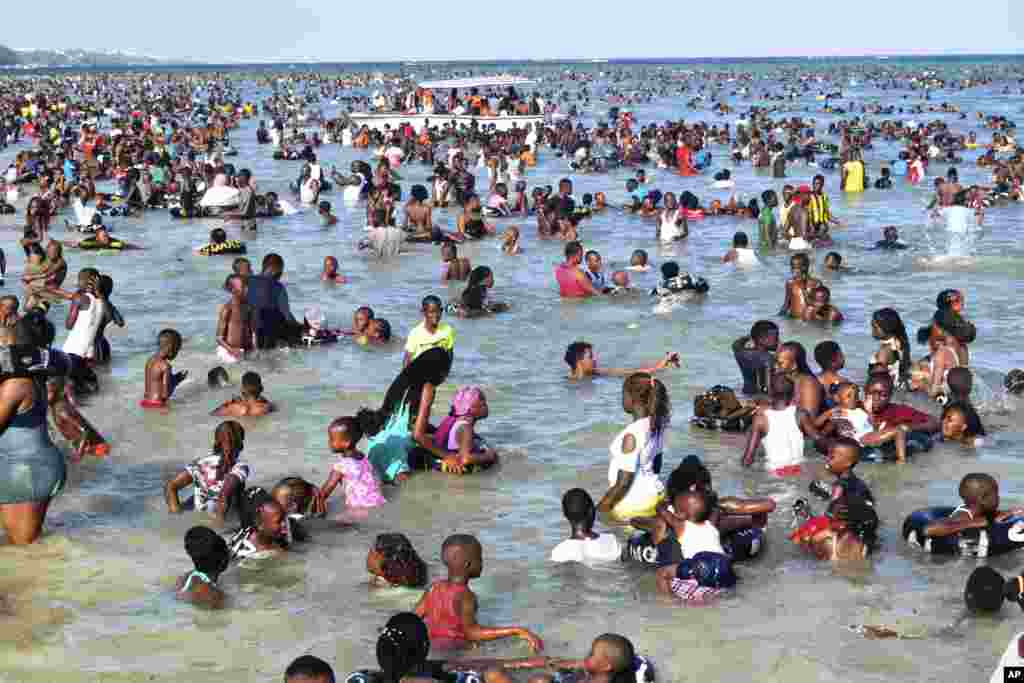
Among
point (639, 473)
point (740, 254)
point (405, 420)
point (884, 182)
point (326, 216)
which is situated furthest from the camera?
point (884, 182)

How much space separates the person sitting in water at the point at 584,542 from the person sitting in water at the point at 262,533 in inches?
69.7

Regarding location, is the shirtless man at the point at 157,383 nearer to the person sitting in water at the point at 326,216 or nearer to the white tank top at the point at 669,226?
the white tank top at the point at 669,226

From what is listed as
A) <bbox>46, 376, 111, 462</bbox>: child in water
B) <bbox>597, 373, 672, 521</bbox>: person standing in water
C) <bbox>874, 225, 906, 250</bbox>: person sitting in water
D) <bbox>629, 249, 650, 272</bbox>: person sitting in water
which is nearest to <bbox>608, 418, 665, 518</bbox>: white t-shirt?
<bbox>597, 373, 672, 521</bbox>: person standing in water

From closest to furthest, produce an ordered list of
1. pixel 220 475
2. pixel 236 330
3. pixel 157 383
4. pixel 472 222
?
1. pixel 220 475
2. pixel 157 383
3. pixel 236 330
4. pixel 472 222

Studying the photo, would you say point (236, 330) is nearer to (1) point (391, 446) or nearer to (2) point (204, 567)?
(1) point (391, 446)

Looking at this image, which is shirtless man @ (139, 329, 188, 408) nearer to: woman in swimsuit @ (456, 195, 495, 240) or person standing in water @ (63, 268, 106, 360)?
person standing in water @ (63, 268, 106, 360)

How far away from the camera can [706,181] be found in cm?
3334

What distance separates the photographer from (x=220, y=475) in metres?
9.16

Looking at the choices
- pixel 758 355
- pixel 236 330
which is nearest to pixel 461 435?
pixel 758 355

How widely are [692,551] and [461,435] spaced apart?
8.96ft

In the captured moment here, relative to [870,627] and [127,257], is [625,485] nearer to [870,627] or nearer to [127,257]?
[870,627]

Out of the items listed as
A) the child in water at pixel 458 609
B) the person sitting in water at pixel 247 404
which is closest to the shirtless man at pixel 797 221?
the person sitting in water at pixel 247 404

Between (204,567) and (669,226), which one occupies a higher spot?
(669,226)

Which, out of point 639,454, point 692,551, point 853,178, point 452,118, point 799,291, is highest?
point 452,118
